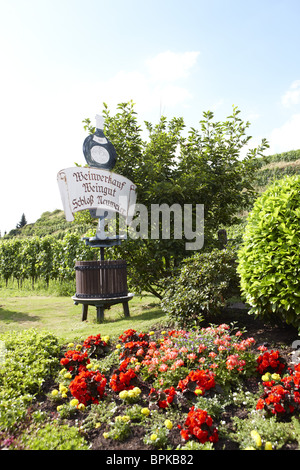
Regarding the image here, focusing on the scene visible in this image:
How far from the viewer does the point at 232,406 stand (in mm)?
3066

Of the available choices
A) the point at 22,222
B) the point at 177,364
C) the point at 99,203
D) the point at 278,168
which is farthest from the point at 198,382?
the point at 22,222

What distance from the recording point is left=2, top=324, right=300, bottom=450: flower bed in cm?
262

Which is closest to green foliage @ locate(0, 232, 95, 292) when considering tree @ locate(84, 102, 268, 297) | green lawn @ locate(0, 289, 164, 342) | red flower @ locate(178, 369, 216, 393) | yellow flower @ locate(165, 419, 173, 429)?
green lawn @ locate(0, 289, 164, 342)

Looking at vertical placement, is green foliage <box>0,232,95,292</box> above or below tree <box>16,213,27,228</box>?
below

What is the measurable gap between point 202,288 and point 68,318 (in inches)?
158

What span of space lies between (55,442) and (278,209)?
316 centimetres

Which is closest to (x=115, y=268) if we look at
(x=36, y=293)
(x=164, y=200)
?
(x=164, y=200)

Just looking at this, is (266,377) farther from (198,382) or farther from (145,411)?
(145,411)

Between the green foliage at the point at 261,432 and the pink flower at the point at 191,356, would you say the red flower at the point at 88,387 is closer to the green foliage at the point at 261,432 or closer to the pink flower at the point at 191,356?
the pink flower at the point at 191,356

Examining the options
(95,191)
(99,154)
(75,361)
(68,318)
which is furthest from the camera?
(68,318)

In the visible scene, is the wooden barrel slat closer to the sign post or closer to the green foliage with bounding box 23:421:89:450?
the sign post

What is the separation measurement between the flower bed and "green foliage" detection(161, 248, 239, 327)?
765 mm

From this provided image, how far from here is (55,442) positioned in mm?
2619
